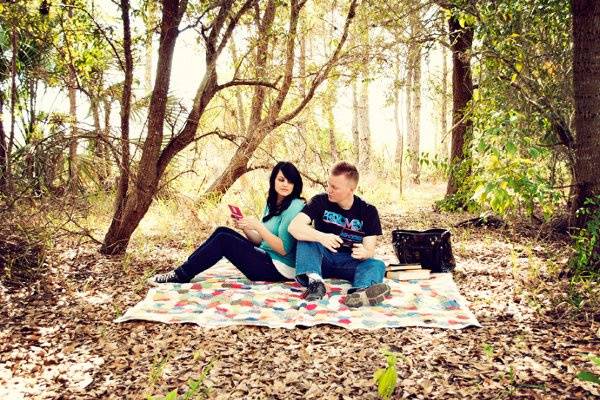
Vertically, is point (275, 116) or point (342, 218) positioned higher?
point (275, 116)

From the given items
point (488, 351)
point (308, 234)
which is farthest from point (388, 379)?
point (308, 234)

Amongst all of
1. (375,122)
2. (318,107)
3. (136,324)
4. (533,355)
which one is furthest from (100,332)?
(375,122)

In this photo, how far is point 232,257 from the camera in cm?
430

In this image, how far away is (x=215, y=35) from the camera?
17.5 ft

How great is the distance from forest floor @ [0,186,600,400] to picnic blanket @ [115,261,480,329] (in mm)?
92

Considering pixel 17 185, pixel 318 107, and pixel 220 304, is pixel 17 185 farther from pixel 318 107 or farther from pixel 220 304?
pixel 318 107

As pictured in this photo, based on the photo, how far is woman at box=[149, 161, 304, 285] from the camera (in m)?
4.24

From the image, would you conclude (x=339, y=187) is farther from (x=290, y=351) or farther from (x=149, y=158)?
(x=149, y=158)

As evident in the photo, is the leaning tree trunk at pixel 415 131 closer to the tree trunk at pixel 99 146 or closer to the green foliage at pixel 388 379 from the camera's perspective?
the tree trunk at pixel 99 146

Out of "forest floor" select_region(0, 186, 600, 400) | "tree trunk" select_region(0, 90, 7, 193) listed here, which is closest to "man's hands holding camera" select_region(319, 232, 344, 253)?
"forest floor" select_region(0, 186, 600, 400)

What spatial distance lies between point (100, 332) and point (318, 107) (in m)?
6.05

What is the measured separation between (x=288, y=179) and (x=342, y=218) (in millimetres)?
526

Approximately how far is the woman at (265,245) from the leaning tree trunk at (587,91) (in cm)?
221

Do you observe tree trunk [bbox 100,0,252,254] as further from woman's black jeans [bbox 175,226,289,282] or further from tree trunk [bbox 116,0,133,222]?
woman's black jeans [bbox 175,226,289,282]
